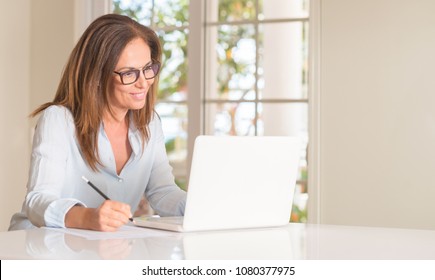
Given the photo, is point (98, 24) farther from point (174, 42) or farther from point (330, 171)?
point (174, 42)

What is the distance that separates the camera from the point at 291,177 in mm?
2260

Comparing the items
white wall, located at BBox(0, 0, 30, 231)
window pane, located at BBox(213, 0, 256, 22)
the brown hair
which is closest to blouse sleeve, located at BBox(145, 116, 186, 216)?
the brown hair

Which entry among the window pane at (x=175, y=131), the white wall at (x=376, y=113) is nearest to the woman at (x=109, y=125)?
the white wall at (x=376, y=113)

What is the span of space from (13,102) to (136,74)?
238 cm

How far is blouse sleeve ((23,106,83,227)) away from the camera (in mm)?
2158

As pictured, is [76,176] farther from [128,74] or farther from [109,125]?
[128,74]

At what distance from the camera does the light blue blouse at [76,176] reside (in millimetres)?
2240

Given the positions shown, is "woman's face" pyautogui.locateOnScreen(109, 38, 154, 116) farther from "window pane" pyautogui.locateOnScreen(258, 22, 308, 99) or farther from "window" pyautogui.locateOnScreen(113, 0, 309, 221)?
"window pane" pyautogui.locateOnScreen(258, 22, 308, 99)

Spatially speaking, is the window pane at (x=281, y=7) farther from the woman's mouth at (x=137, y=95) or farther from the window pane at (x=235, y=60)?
the woman's mouth at (x=137, y=95)

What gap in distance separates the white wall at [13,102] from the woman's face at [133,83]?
2210mm

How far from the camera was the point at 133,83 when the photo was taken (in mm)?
2559

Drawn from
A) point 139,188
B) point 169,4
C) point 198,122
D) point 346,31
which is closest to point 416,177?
point 346,31

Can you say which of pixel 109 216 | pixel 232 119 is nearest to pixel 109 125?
pixel 109 216

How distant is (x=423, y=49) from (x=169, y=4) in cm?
203
